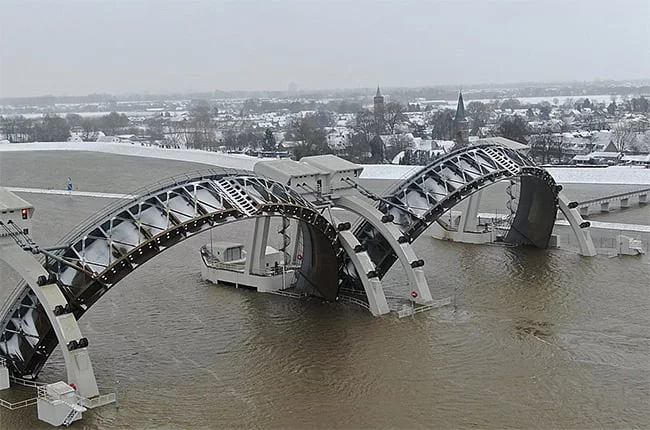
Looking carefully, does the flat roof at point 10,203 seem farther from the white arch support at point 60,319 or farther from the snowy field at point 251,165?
the snowy field at point 251,165

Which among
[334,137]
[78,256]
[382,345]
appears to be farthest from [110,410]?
[334,137]

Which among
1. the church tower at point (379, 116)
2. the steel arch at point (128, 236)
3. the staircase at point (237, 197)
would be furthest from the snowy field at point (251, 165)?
the staircase at point (237, 197)

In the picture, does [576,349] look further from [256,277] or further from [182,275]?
[182,275]

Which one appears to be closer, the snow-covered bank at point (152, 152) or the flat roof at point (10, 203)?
the flat roof at point (10, 203)

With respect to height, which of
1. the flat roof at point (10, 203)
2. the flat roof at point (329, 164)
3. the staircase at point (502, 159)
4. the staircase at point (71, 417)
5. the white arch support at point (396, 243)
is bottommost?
the staircase at point (71, 417)

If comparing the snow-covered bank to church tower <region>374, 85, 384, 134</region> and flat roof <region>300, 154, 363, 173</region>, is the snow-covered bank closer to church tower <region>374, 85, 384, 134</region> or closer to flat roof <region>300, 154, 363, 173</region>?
church tower <region>374, 85, 384, 134</region>

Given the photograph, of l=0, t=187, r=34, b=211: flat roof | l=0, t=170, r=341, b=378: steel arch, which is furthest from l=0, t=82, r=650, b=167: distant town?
l=0, t=187, r=34, b=211: flat roof

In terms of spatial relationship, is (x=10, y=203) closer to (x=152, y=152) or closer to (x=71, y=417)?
(x=71, y=417)
